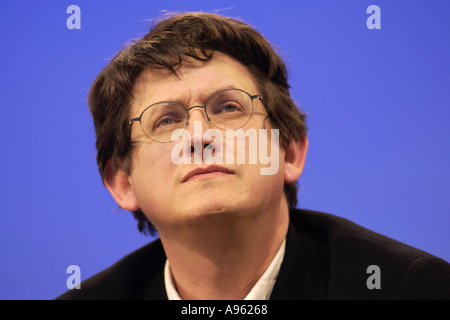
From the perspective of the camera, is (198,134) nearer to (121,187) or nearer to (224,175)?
(224,175)

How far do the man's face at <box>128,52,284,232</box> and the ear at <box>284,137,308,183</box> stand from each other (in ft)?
0.27

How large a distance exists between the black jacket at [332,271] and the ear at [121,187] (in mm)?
331

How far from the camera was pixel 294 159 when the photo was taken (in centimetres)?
195

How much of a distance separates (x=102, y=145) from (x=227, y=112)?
21.9 inches

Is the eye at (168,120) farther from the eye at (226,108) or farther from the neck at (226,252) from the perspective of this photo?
the neck at (226,252)

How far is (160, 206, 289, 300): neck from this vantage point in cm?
172

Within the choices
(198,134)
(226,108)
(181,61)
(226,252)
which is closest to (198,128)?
(198,134)

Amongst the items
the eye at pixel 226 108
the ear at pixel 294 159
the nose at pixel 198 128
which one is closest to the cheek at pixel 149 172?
the nose at pixel 198 128

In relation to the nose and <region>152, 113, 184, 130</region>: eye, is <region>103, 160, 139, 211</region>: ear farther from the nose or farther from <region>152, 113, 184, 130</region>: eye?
the nose

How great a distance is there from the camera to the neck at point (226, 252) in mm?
1723

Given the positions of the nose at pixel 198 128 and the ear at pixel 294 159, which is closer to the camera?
the nose at pixel 198 128

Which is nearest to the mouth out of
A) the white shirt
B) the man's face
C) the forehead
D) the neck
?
the man's face
